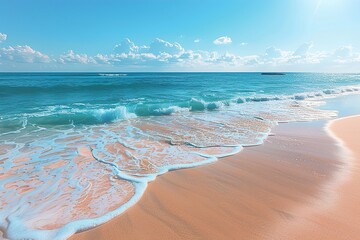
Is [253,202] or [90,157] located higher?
[253,202]

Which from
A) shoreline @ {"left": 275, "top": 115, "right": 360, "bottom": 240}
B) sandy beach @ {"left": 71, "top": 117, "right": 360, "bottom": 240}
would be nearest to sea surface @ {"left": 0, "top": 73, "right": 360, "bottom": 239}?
sandy beach @ {"left": 71, "top": 117, "right": 360, "bottom": 240}

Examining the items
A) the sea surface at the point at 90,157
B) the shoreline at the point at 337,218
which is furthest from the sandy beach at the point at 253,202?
the sea surface at the point at 90,157

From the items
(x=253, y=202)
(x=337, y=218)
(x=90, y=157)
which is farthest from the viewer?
(x=90, y=157)

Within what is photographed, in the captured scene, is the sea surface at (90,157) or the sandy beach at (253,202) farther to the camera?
the sea surface at (90,157)

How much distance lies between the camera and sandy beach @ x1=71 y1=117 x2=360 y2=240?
349 centimetres

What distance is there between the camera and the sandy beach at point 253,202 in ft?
11.5

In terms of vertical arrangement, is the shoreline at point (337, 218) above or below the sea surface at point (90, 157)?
above

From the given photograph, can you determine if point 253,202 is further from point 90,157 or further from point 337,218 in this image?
point 90,157

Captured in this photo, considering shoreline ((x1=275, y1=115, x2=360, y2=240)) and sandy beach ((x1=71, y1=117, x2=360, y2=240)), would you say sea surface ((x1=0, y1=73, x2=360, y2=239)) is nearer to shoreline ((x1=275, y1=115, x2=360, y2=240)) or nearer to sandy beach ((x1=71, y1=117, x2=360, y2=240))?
sandy beach ((x1=71, y1=117, x2=360, y2=240))

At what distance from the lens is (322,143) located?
8.06m

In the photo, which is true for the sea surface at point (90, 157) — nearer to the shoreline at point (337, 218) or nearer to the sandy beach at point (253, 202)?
the sandy beach at point (253, 202)

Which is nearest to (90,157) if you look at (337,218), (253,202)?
(253,202)

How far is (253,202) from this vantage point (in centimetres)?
428

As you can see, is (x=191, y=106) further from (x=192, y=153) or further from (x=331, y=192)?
(x=331, y=192)
